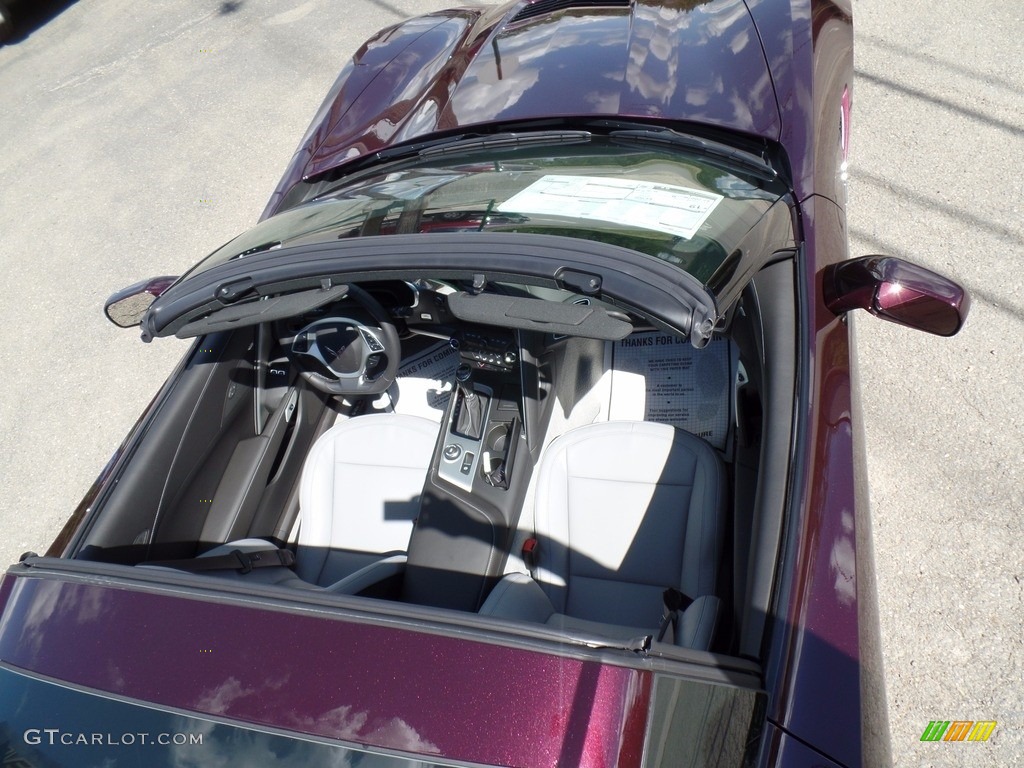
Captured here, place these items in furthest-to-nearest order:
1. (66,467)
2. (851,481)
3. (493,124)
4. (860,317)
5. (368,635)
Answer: (66,467), (860,317), (493,124), (851,481), (368,635)

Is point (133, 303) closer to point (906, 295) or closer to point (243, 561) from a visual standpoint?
point (243, 561)

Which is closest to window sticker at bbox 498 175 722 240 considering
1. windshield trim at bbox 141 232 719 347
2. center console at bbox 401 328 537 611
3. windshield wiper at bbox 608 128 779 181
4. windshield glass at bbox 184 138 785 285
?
windshield glass at bbox 184 138 785 285

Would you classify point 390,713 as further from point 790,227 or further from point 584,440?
point 790,227

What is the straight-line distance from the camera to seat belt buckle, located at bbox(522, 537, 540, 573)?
226 centimetres

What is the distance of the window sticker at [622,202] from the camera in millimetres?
1743

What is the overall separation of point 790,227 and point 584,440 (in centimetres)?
80

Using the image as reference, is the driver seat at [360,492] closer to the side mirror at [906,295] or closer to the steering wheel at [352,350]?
the steering wheel at [352,350]

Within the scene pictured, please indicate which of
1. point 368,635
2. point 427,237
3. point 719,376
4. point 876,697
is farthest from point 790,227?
point 368,635

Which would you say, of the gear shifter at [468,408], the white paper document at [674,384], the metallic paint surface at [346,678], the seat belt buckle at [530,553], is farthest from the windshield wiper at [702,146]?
the metallic paint surface at [346,678]

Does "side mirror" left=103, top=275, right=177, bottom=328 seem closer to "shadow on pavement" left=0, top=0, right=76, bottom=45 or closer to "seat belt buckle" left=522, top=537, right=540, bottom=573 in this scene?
"seat belt buckle" left=522, top=537, right=540, bottom=573

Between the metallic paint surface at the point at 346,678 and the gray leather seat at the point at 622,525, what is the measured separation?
2.07 feet

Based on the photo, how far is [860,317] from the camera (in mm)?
3105

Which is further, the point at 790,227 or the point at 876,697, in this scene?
the point at 790,227

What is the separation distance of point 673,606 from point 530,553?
1.90ft
